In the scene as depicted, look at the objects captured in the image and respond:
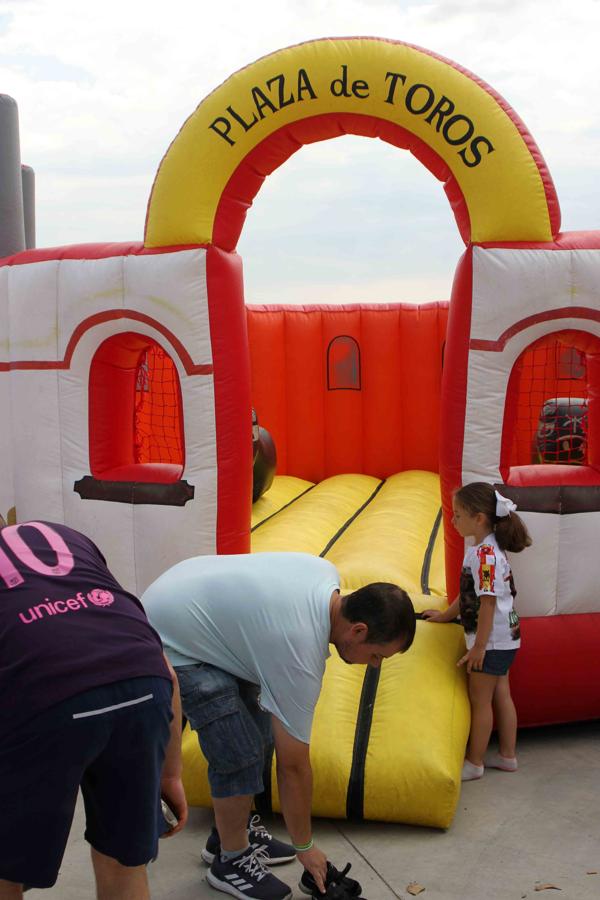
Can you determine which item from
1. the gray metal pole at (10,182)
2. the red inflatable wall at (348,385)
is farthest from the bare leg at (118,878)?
the red inflatable wall at (348,385)

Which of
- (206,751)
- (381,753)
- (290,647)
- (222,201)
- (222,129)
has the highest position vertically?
(222,129)

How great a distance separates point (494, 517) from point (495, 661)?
0.46 meters

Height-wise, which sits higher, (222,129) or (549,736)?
(222,129)

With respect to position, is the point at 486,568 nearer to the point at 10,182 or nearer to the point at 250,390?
the point at 250,390

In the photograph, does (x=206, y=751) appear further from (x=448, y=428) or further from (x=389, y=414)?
(x=389, y=414)

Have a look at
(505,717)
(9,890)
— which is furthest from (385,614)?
(505,717)

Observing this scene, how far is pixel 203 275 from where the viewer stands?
3.39 metres

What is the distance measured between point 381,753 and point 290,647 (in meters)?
0.85

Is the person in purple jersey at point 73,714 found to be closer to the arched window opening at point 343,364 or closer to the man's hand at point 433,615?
the man's hand at point 433,615

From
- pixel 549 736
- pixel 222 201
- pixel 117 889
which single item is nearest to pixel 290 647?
pixel 117 889

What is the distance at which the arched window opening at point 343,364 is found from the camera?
6363 millimetres

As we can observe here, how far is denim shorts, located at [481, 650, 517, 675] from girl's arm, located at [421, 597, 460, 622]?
21 centimetres

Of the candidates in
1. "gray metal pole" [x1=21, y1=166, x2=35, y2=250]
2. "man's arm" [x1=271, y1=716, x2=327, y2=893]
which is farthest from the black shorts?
"gray metal pole" [x1=21, y1=166, x2=35, y2=250]

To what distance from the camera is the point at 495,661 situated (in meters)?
3.02
